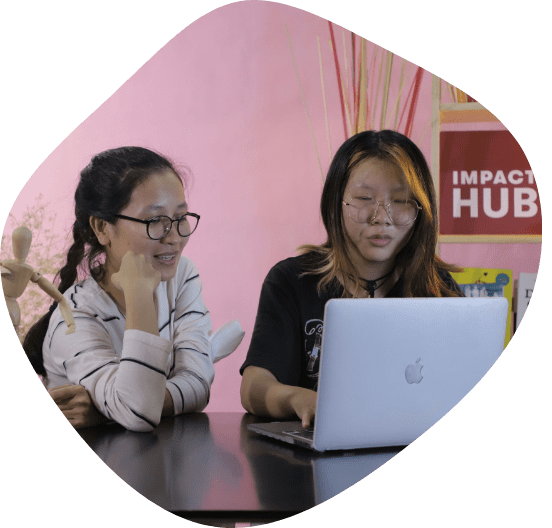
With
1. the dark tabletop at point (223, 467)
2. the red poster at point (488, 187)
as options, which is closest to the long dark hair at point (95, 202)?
the dark tabletop at point (223, 467)

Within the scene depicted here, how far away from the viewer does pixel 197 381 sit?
2.17 metres

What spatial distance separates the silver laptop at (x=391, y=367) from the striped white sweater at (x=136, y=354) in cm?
27

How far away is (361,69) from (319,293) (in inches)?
27.2

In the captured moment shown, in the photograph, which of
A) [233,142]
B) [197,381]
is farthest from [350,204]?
[197,381]

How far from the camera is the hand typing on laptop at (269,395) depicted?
2.12 metres

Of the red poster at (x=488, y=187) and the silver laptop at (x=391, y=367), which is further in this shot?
the red poster at (x=488, y=187)

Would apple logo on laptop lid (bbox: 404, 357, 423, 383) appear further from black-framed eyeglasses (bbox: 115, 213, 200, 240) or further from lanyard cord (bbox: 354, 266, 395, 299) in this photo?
black-framed eyeglasses (bbox: 115, 213, 200, 240)

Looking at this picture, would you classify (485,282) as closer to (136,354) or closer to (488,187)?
(488,187)

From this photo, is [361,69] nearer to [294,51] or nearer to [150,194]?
[294,51]

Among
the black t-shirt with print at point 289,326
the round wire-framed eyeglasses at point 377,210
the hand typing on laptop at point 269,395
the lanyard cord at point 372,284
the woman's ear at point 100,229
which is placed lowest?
the hand typing on laptop at point 269,395

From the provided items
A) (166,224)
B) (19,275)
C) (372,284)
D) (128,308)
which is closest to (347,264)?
(372,284)

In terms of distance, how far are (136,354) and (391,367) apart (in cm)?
69

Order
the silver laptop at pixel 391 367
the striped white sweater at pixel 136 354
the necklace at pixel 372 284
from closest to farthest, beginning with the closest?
1. the silver laptop at pixel 391 367
2. the striped white sweater at pixel 136 354
3. the necklace at pixel 372 284

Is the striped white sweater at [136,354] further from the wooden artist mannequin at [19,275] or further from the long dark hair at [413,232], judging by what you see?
the long dark hair at [413,232]
